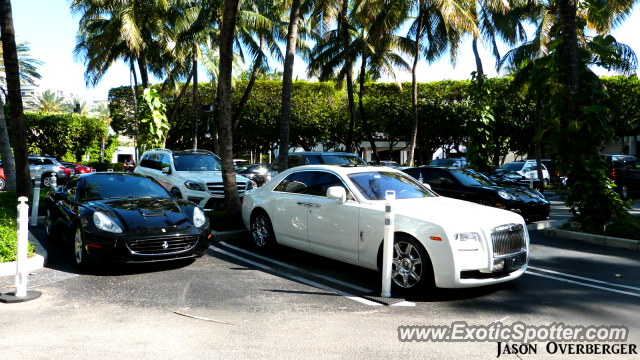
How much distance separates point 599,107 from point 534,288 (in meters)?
4.95

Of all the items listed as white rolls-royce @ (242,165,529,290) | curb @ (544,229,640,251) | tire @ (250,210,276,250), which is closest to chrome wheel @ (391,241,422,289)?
white rolls-royce @ (242,165,529,290)

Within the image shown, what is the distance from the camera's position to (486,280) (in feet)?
17.7

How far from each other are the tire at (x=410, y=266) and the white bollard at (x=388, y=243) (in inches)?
11.8

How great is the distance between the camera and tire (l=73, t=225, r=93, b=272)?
21.8 feet

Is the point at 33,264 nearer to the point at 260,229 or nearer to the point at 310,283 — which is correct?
the point at 260,229

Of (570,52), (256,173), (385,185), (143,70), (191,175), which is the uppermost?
(143,70)

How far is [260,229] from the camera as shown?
323 inches

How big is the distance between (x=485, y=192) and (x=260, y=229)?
5.61 metres

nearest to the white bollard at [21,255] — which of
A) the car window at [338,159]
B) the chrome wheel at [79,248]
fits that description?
the chrome wheel at [79,248]

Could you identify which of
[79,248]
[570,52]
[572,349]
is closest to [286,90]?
[570,52]

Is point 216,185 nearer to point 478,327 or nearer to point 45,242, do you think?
point 45,242

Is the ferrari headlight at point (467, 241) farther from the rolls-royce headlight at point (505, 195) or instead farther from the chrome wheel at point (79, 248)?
the rolls-royce headlight at point (505, 195)

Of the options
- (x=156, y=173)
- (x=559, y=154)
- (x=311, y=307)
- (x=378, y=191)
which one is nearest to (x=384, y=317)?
(x=311, y=307)

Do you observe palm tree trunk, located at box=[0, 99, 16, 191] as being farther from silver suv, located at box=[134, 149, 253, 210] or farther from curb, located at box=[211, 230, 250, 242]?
curb, located at box=[211, 230, 250, 242]
